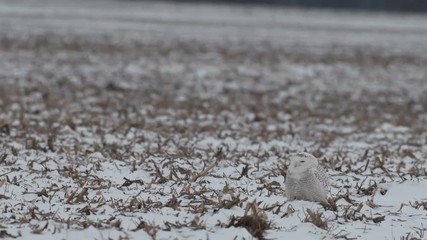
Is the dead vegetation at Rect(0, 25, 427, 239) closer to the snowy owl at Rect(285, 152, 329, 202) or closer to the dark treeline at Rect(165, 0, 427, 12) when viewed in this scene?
the snowy owl at Rect(285, 152, 329, 202)

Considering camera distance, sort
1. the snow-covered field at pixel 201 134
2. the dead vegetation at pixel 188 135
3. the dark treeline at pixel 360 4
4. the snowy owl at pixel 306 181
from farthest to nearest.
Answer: the dark treeline at pixel 360 4 < the snowy owl at pixel 306 181 < the dead vegetation at pixel 188 135 < the snow-covered field at pixel 201 134

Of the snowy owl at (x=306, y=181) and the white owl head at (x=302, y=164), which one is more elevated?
the white owl head at (x=302, y=164)

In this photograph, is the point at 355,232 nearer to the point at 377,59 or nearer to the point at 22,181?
the point at 22,181

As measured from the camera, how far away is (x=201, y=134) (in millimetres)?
11352

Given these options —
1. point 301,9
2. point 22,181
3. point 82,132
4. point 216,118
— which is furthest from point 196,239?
point 301,9

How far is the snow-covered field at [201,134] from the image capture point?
648 cm

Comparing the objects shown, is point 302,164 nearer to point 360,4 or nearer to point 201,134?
point 201,134

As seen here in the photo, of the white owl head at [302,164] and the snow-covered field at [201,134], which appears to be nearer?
the snow-covered field at [201,134]

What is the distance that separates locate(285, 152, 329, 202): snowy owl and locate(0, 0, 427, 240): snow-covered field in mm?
107

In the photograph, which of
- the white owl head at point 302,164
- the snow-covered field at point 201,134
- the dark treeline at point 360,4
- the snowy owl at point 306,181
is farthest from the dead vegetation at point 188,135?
the dark treeline at point 360,4

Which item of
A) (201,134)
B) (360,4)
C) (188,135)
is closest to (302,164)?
(188,135)

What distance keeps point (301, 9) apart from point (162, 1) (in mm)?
10444

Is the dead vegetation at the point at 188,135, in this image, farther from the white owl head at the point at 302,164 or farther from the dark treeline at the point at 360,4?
the dark treeline at the point at 360,4

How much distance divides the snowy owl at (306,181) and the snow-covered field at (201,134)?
11cm
